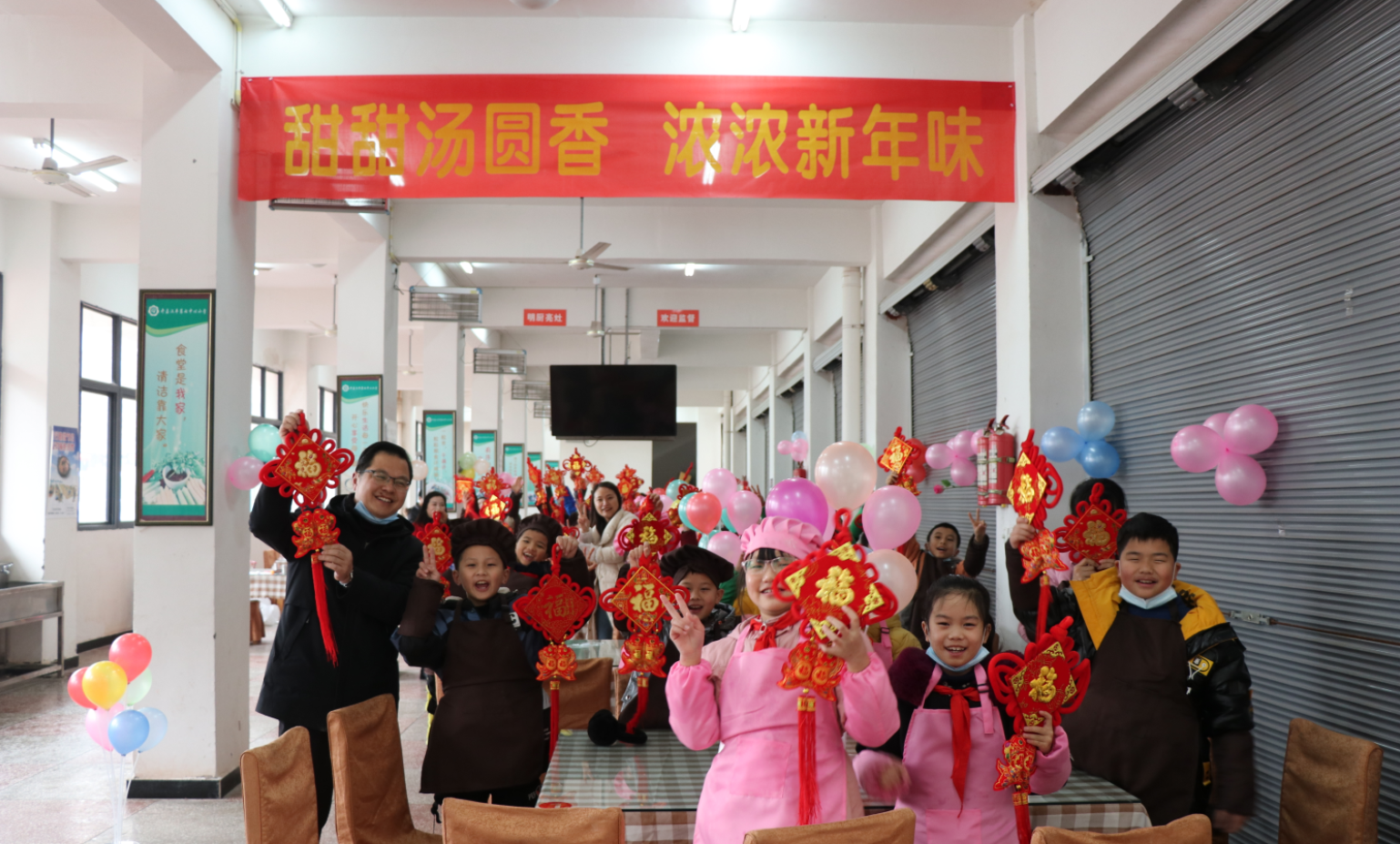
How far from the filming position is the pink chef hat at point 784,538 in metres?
1.99

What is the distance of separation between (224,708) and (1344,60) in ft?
17.3

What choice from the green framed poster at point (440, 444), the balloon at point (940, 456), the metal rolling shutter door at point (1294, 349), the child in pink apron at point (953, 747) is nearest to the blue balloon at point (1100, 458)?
the metal rolling shutter door at point (1294, 349)

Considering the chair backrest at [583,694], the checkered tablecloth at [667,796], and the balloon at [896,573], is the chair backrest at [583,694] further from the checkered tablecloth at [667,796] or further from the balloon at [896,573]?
the balloon at [896,573]

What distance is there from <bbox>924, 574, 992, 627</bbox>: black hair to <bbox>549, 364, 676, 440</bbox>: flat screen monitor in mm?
8359

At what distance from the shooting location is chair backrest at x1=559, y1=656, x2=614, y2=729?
3545 mm

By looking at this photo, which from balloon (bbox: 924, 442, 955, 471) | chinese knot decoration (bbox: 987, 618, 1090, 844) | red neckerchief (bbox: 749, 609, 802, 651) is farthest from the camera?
balloon (bbox: 924, 442, 955, 471)

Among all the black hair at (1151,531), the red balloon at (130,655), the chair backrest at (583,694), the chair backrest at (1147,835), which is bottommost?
the chair backrest at (583,694)

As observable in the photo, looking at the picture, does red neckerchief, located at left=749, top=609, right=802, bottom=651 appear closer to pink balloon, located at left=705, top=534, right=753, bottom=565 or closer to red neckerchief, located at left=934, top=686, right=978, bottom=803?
red neckerchief, located at left=934, top=686, right=978, bottom=803

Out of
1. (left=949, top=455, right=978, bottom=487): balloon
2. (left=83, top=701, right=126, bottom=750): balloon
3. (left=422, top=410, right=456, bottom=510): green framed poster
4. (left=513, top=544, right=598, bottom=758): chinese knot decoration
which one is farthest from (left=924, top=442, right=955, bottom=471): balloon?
(left=422, top=410, right=456, bottom=510): green framed poster

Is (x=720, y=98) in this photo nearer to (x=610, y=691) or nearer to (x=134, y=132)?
(x=610, y=691)

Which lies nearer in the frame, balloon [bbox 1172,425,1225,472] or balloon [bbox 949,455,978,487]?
balloon [bbox 1172,425,1225,472]

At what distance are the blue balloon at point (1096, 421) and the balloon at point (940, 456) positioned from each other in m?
1.24

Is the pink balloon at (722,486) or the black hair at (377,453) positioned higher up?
the black hair at (377,453)

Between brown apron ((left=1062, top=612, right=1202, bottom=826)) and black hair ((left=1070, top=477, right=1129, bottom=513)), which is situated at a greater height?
black hair ((left=1070, top=477, right=1129, bottom=513))
